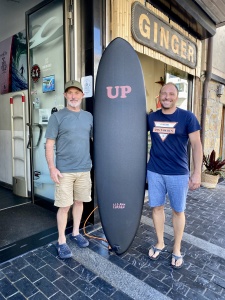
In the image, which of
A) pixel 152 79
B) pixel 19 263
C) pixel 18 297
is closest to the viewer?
pixel 18 297

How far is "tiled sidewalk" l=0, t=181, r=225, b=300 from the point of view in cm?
144

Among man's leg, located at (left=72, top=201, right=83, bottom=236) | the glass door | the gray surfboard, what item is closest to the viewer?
the gray surfboard

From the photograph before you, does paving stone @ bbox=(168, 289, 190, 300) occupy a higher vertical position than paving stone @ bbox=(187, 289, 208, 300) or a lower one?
higher

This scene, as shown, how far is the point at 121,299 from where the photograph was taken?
4.58 ft

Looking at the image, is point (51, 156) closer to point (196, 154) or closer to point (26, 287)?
point (26, 287)

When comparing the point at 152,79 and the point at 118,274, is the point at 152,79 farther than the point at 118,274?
Yes

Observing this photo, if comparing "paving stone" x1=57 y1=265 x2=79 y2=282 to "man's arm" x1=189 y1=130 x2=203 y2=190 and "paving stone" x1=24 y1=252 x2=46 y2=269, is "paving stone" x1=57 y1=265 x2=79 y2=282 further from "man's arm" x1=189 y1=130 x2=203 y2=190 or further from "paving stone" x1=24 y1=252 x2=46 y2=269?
"man's arm" x1=189 y1=130 x2=203 y2=190

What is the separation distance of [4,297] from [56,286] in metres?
0.32

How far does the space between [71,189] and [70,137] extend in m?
0.45

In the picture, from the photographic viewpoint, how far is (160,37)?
296 cm

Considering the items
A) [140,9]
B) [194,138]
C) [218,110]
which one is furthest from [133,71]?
[218,110]

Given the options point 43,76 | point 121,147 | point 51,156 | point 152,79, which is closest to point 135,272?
point 121,147

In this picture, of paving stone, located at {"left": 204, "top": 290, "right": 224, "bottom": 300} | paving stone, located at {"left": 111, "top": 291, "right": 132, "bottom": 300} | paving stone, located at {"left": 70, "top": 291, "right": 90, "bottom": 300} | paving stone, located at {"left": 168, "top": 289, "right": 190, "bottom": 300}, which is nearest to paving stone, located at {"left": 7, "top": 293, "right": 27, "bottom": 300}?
paving stone, located at {"left": 70, "top": 291, "right": 90, "bottom": 300}

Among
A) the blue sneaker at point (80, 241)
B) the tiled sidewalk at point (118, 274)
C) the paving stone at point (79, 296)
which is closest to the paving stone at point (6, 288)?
the tiled sidewalk at point (118, 274)
